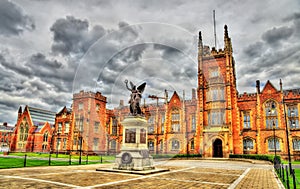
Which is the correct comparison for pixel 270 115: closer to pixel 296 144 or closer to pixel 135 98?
pixel 296 144

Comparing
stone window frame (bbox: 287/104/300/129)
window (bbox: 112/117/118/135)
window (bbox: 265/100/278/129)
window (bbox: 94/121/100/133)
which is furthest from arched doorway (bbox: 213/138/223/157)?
window (bbox: 94/121/100/133)

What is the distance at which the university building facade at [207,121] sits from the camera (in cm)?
3931

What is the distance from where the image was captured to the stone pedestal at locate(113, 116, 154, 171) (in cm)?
1622

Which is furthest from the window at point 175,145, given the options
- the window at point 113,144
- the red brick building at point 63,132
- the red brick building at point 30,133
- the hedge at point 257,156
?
the red brick building at point 30,133

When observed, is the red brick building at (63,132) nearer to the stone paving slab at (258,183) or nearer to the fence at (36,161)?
the fence at (36,161)

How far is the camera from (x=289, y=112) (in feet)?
128

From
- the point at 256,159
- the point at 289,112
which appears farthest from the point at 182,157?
the point at 289,112

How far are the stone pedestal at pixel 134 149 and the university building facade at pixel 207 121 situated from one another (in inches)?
519

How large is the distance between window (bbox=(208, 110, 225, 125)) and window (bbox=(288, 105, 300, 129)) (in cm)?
1166

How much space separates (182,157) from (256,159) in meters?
12.6

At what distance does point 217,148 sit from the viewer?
41500mm

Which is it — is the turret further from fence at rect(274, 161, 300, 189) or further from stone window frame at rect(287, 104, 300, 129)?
fence at rect(274, 161, 300, 189)

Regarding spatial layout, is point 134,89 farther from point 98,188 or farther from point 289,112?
point 289,112

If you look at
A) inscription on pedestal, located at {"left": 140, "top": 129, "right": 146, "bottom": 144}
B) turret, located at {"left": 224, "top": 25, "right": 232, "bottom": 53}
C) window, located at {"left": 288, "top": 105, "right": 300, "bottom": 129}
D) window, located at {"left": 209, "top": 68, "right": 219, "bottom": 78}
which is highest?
turret, located at {"left": 224, "top": 25, "right": 232, "bottom": 53}
